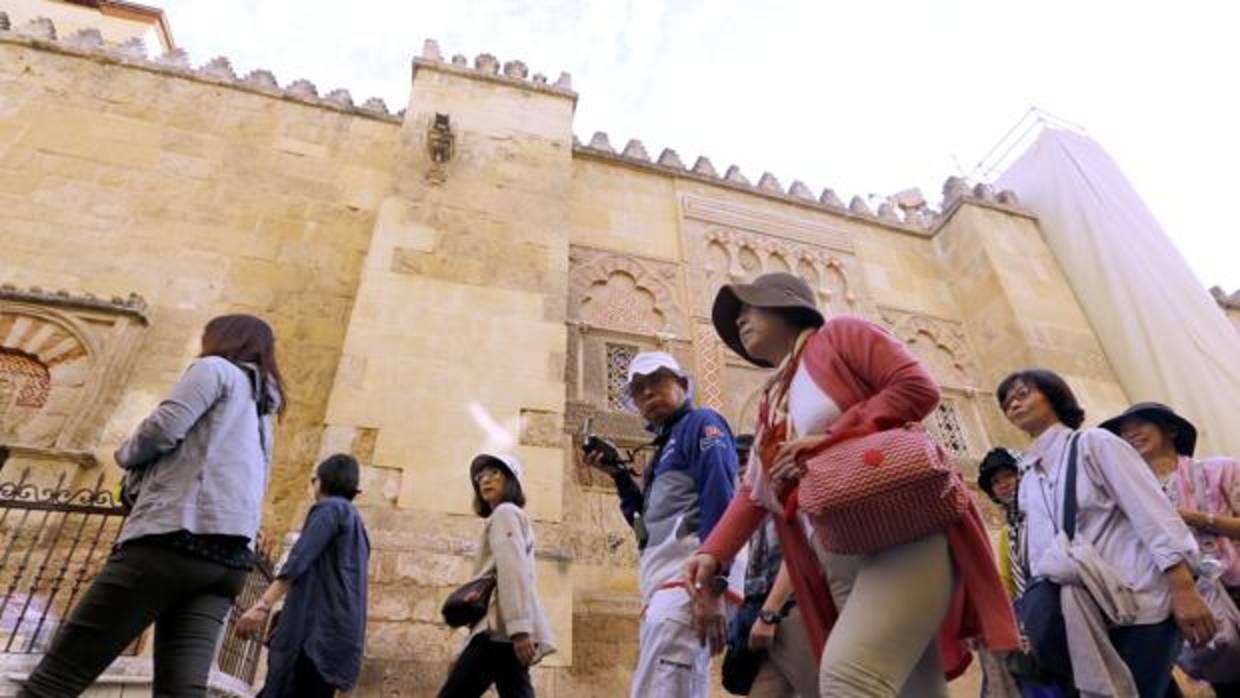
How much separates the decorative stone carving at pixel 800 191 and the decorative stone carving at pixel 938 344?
1826 mm

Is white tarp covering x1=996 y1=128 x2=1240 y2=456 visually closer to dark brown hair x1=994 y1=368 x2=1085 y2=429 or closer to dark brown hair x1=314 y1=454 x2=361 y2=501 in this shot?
dark brown hair x1=994 y1=368 x2=1085 y2=429

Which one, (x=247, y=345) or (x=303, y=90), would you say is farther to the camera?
(x=303, y=90)

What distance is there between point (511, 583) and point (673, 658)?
81cm

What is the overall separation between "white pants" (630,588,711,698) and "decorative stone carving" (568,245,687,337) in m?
4.92

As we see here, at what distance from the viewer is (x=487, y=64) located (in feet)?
25.7

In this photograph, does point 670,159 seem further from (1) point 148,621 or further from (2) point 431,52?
(1) point 148,621

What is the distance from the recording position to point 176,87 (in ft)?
23.2

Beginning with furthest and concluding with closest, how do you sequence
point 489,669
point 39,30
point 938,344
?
1. point 938,344
2. point 39,30
3. point 489,669

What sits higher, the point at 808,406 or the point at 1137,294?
the point at 1137,294

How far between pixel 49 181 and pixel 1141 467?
7.95 meters

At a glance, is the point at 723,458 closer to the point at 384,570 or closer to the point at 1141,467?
the point at 1141,467

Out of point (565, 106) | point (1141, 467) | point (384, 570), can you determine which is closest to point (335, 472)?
point (384, 570)

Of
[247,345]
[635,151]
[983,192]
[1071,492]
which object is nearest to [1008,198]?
[983,192]

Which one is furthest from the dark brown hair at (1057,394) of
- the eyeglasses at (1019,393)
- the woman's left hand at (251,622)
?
the woman's left hand at (251,622)
